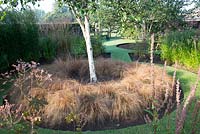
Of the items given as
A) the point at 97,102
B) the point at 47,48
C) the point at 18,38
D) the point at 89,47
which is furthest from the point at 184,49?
the point at 18,38

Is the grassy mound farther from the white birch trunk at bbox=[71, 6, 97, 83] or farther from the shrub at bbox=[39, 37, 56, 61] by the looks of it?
the shrub at bbox=[39, 37, 56, 61]

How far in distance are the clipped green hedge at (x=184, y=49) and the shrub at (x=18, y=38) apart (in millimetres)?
4418

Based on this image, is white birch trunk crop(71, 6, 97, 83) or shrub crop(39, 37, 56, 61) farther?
shrub crop(39, 37, 56, 61)

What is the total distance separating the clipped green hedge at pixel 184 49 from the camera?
6.89 meters

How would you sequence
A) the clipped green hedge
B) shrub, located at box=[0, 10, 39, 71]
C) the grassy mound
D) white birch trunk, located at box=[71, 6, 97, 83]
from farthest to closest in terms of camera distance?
the clipped green hedge < shrub, located at box=[0, 10, 39, 71] < white birch trunk, located at box=[71, 6, 97, 83] < the grassy mound

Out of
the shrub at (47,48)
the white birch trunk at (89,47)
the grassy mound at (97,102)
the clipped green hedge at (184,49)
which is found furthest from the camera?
the shrub at (47,48)

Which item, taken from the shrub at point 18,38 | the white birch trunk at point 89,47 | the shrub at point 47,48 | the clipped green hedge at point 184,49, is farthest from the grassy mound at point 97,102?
the shrub at point 47,48

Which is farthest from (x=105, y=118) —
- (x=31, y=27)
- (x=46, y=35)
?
(x=46, y=35)

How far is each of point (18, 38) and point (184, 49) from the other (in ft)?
16.5

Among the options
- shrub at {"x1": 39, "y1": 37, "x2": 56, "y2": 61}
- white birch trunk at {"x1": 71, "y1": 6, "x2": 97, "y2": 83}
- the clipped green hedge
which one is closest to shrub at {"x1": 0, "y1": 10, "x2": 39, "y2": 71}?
shrub at {"x1": 39, "y1": 37, "x2": 56, "y2": 61}

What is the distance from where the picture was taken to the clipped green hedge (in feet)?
22.6

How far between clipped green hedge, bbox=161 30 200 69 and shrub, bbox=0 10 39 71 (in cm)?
442

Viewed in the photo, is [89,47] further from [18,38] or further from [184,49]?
[184,49]

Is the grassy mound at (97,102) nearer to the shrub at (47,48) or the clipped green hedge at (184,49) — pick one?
the clipped green hedge at (184,49)
